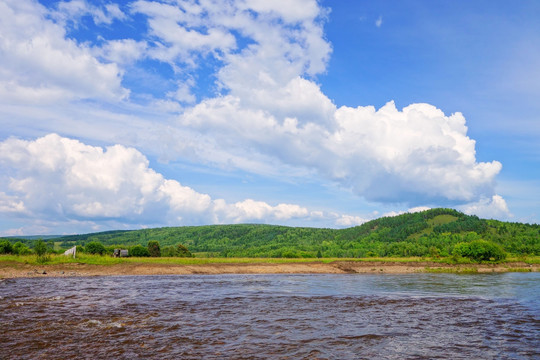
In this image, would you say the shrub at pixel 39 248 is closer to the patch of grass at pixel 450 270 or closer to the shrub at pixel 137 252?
the shrub at pixel 137 252

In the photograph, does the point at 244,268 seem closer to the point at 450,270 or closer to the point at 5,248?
the point at 450,270

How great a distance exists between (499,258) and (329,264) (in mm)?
52014

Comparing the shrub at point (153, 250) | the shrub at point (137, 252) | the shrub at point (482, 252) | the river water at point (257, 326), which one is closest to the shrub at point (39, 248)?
the river water at point (257, 326)

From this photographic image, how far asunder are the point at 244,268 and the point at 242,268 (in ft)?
→ 1.66

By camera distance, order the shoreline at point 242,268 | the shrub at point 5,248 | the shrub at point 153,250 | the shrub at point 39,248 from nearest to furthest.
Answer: the shoreline at point 242,268
the shrub at point 39,248
the shrub at point 5,248
the shrub at point 153,250

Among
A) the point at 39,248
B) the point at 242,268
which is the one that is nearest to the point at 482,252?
the point at 242,268

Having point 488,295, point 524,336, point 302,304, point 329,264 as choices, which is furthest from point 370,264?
point 524,336

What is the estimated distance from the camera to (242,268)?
238 feet

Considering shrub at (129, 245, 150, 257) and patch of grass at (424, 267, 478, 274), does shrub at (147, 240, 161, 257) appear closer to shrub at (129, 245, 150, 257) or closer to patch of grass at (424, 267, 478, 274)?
shrub at (129, 245, 150, 257)

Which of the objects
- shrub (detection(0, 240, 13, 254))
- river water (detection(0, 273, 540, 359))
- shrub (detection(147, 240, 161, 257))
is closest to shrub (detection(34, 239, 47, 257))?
shrub (detection(0, 240, 13, 254))

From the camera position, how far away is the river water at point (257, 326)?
1525 cm

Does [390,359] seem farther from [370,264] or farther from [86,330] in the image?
[370,264]

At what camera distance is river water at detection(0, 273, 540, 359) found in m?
15.2

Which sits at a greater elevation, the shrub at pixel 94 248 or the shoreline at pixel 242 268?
Result: the shrub at pixel 94 248
